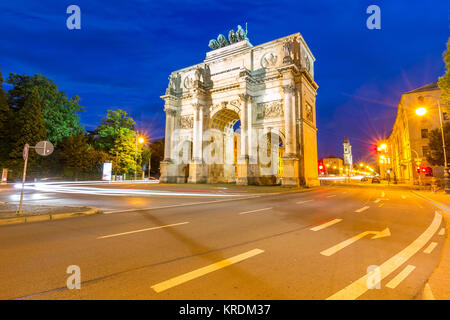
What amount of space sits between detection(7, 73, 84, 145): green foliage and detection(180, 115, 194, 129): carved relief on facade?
2052 cm

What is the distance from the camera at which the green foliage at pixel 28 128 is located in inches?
1270

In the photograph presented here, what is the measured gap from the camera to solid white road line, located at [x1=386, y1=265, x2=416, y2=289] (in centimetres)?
294

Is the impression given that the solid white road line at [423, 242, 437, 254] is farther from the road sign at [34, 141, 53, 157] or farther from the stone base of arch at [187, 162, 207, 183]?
the stone base of arch at [187, 162, 207, 183]

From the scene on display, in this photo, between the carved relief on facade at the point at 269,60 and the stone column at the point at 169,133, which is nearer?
the carved relief on facade at the point at 269,60

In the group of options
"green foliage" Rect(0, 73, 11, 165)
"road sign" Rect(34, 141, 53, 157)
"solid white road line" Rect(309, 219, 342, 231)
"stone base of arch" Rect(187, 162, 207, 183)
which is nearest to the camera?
"solid white road line" Rect(309, 219, 342, 231)

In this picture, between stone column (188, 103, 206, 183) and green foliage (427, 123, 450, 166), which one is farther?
stone column (188, 103, 206, 183)

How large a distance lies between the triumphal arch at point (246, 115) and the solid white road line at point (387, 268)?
2122cm

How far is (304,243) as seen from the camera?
4.88 meters

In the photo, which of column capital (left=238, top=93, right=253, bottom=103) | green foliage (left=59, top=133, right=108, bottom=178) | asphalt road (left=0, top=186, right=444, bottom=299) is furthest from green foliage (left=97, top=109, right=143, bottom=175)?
asphalt road (left=0, top=186, right=444, bottom=299)

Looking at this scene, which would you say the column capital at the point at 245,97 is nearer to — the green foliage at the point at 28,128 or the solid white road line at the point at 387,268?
the solid white road line at the point at 387,268

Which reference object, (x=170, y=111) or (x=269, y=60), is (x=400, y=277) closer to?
(x=269, y=60)

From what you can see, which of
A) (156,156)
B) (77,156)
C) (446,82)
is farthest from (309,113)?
(156,156)

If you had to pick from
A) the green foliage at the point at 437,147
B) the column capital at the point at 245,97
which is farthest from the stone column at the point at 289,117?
the green foliage at the point at 437,147
